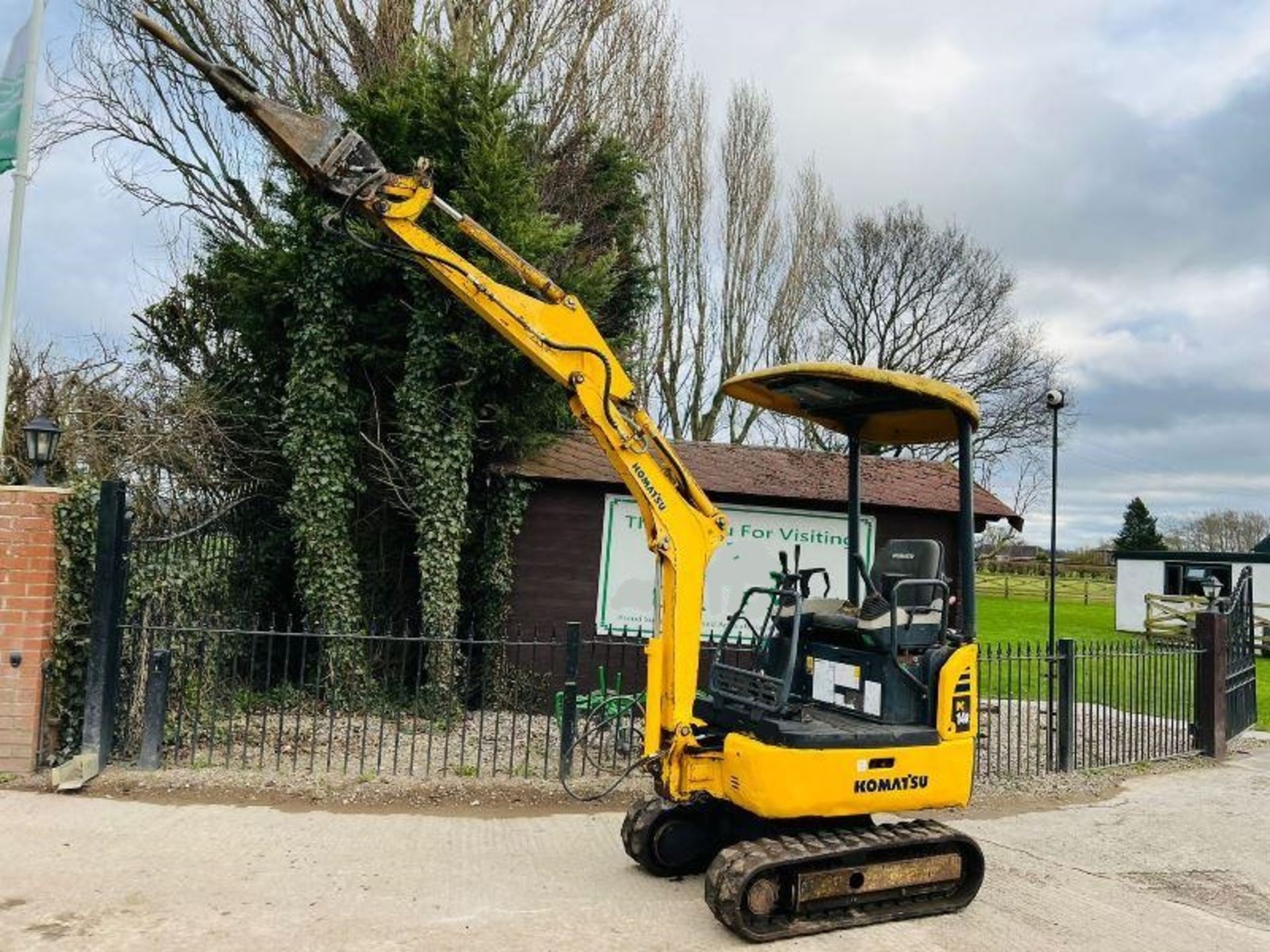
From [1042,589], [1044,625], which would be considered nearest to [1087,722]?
[1044,625]

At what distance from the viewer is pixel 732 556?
1123 centimetres

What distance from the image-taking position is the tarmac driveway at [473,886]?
15.4ft

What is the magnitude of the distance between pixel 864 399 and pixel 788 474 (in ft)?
19.4

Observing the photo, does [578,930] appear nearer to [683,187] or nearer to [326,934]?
[326,934]

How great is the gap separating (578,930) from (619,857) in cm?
125

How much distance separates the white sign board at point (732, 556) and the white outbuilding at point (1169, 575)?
17680mm

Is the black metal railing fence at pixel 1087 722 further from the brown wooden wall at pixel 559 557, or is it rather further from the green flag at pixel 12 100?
the green flag at pixel 12 100

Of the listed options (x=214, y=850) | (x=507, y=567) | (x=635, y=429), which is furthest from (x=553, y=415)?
(x=214, y=850)

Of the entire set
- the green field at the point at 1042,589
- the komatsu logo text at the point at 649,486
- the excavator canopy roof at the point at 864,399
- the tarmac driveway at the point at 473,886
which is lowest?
the tarmac driveway at the point at 473,886

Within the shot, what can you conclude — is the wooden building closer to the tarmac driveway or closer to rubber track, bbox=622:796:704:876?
the tarmac driveway

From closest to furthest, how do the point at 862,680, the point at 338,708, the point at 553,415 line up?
the point at 862,680, the point at 338,708, the point at 553,415

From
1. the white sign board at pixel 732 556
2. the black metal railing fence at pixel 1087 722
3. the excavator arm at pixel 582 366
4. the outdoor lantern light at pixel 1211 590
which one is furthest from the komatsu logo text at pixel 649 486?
the outdoor lantern light at pixel 1211 590

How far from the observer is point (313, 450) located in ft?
32.2

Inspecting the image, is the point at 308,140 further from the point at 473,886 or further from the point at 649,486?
the point at 473,886
